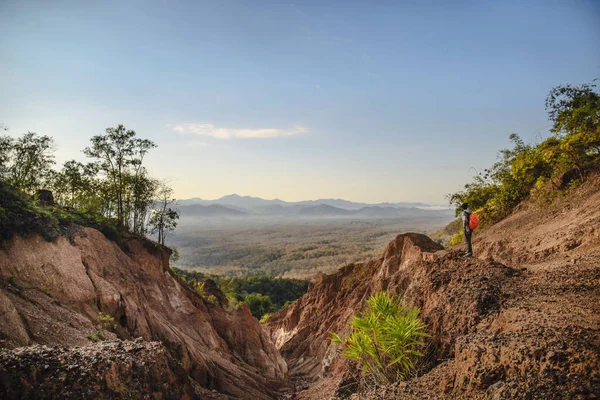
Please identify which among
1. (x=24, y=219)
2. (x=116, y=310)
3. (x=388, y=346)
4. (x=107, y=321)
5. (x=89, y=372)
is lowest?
(x=107, y=321)

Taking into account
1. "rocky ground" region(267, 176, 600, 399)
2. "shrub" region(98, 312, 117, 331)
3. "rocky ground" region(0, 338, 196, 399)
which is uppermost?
"rocky ground" region(267, 176, 600, 399)

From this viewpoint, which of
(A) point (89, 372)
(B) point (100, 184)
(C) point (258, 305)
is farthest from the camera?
(C) point (258, 305)

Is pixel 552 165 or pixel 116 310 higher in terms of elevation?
pixel 552 165

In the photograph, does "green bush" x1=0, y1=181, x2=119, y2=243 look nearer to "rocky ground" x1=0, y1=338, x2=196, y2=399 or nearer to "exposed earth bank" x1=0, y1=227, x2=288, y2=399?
"exposed earth bank" x1=0, y1=227, x2=288, y2=399

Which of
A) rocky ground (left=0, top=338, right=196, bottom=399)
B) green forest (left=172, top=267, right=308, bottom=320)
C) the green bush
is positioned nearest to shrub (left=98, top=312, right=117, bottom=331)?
the green bush

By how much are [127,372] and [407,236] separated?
23.1m

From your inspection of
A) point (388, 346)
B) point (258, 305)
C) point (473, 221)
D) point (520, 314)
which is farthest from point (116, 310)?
point (258, 305)

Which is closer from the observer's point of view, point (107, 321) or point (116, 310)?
point (107, 321)

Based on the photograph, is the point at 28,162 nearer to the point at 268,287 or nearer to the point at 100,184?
the point at 100,184

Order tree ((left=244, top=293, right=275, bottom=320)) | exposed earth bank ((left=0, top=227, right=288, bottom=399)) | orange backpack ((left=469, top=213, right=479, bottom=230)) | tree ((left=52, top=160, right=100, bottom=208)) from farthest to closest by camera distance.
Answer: tree ((left=244, top=293, right=275, bottom=320)), tree ((left=52, top=160, right=100, bottom=208)), orange backpack ((left=469, top=213, right=479, bottom=230)), exposed earth bank ((left=0, top=227, right=288, bottom=399))

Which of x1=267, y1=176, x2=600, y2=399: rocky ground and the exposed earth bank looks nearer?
x1=267, y1=176, x2=600, y2=399: rocky ground

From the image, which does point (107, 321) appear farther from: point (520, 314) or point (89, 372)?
point (520, 314)

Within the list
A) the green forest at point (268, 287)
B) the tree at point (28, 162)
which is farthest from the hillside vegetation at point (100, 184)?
the green forest at point (268, 287)

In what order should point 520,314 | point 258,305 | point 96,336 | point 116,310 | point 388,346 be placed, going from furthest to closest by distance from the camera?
1. point 258,305
2. point 116,310
3. point 96,336
4. point 388,346
5. point 520,314
